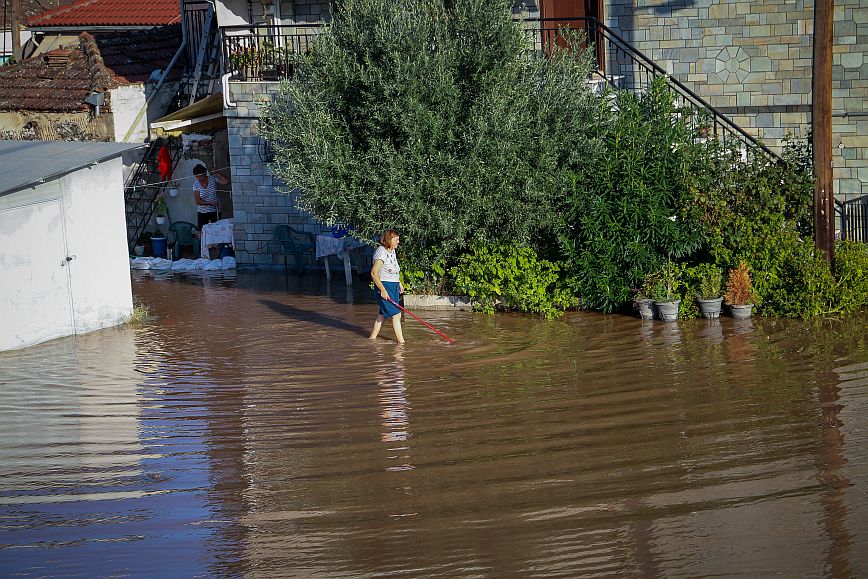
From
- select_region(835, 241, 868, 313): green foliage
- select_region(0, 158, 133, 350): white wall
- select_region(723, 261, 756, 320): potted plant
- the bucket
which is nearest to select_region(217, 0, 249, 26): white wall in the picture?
the bucket

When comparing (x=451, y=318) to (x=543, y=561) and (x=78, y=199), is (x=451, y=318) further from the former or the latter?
(x=543, y=561)

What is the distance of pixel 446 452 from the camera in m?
9.21

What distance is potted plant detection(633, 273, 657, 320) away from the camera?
48.1ft

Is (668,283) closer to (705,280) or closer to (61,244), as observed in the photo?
(705,280)

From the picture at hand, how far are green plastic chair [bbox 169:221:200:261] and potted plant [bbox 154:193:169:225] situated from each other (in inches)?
33.1

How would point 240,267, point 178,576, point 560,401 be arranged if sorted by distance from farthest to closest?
point 240,267, point 560,401, point 178,576

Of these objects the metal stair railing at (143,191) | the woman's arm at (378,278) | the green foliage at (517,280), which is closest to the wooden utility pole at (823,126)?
the green foliage at (517,280)

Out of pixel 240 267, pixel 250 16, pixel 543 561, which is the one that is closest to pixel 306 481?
pixel 543 561

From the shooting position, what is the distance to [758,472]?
8.34m

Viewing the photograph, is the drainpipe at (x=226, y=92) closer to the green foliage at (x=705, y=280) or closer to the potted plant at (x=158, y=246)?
the potted plant at (x=158, y=246)

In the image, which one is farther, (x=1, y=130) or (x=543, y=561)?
(x=1, y=130)

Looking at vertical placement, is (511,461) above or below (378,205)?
below

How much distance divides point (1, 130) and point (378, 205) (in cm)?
1435

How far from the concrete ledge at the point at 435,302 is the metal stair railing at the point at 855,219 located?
6.59 metres
